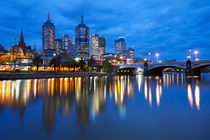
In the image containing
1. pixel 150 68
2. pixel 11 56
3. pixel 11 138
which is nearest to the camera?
pixel 11 138

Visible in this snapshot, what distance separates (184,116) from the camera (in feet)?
24.4

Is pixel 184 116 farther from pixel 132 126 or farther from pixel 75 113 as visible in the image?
pixel 75 113

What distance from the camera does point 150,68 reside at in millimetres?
93000

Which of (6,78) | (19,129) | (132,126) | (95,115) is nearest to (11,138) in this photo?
(19,129)

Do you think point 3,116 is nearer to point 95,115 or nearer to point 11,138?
point 11,138

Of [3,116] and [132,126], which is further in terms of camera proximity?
[3,116]

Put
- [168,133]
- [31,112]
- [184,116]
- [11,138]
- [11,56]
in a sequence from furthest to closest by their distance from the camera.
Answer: [11,56], [31,112], [184,116], [168,133], [11,138]

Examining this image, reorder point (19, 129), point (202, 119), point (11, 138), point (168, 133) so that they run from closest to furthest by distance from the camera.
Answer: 1. point (11, 138)
2. point (168, 133)
3. point (19, 129)
4. point (202, 119)

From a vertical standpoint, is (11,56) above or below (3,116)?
above

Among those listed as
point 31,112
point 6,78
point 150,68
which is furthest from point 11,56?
point 31,112

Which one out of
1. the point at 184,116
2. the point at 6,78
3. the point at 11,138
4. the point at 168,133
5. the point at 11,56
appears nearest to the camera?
the point at 11,138

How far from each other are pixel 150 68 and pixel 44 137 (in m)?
93.0

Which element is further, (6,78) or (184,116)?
(6,78)

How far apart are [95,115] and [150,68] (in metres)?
90.1
